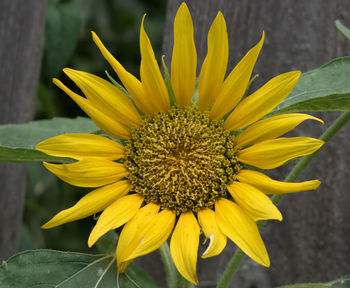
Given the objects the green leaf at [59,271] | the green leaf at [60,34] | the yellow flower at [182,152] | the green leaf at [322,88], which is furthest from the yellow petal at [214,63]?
the green leaf at [60,34]

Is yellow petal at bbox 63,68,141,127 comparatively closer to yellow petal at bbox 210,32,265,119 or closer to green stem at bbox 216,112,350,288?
yellow petal at bbox 210,32,265,119

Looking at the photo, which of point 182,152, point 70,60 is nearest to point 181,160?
point 182,152

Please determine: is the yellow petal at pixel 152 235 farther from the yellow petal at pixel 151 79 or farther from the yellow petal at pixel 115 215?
the yellow petal at pixel 151 79

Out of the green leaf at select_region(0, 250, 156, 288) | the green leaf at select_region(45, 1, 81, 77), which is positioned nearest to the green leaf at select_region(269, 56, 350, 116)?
the green leaf at select_region(0, 250, 156, 288)

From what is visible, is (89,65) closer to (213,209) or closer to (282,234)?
(282,234)

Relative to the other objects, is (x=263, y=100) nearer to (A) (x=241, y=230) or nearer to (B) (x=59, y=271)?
(A) (x=241, y=230)

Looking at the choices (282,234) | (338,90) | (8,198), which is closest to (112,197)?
(338,90)
